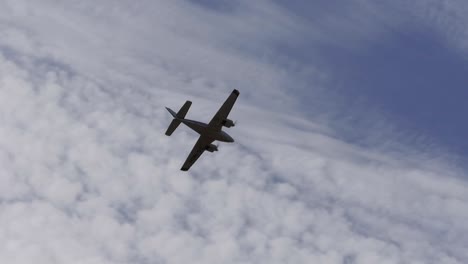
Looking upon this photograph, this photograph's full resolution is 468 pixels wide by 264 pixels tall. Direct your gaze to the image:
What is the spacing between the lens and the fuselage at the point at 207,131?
98.1 meters

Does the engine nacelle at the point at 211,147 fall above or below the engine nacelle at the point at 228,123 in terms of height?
below

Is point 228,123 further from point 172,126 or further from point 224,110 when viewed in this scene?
point 172,126

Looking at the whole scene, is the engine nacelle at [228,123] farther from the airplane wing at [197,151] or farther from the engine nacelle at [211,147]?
the engine nacelle at [211,147]

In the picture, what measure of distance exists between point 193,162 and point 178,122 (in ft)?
48.7

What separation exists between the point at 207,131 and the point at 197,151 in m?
10.1

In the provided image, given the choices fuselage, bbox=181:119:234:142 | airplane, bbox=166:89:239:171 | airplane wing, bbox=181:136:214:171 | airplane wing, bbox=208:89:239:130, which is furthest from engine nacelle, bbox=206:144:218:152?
airplane wing, bbox=208:89:239:130

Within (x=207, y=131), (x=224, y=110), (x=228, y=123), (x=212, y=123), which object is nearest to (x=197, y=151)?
(x=207, y=131)

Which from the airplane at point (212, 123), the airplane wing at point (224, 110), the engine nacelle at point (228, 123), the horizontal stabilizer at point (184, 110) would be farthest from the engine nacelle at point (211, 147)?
the horizontal stabilizer at point (184, 110)

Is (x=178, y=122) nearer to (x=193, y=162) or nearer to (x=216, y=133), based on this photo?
(x=216, y=133)

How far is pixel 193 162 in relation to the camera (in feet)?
362

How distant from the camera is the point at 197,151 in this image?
4247 inches

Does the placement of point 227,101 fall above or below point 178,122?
above

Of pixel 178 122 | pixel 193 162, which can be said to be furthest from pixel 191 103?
pixel 193 162

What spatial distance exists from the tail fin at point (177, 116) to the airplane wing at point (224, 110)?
5.52 m
